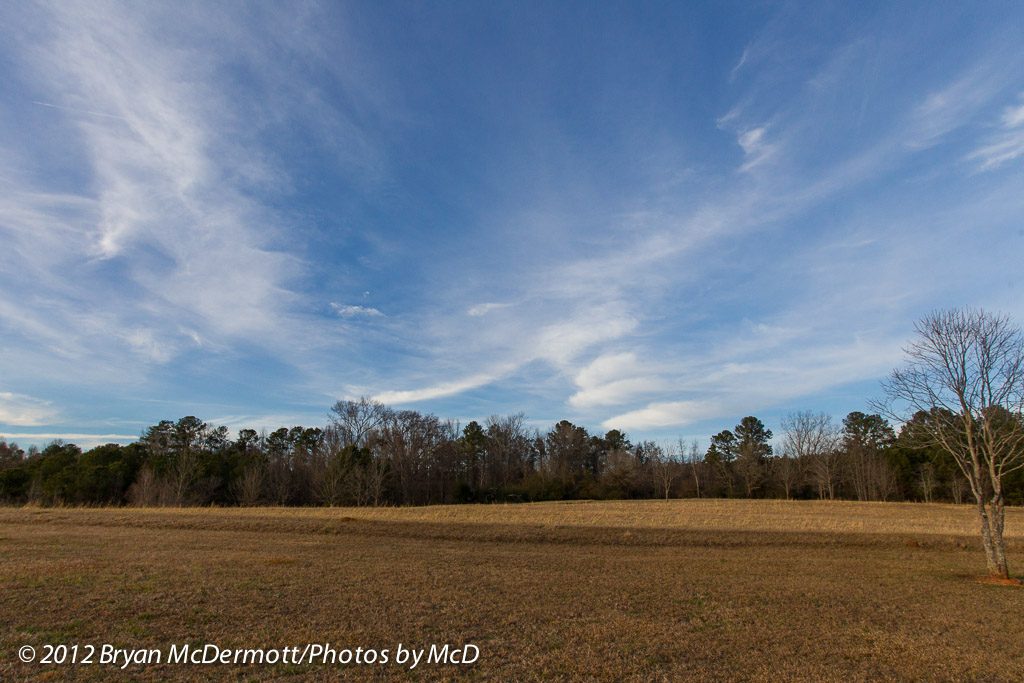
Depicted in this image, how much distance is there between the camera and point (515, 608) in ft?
31.4

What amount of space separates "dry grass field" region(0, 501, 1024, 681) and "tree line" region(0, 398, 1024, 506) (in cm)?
3567

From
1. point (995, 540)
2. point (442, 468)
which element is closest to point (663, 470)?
point (442, 468)

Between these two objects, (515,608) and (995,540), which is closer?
(515,608)

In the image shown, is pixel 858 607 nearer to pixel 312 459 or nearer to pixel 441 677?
pixel 441 677

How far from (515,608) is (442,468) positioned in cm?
6437

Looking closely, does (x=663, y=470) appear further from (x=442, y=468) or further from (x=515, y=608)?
(x=515, y=608)

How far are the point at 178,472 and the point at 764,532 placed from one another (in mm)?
54759

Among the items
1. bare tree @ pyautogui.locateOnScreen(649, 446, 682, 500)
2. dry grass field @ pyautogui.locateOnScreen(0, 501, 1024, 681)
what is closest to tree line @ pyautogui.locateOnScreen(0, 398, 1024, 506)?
bare tree @ pyautogui.locateOnScreen(649, 446, 682, 500)

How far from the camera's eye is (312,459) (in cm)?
6750

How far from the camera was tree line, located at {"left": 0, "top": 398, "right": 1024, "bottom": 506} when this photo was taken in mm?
50188

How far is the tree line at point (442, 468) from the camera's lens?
50.2 meters

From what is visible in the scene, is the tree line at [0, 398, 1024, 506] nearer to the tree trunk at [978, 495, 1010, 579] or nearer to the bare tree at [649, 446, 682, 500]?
the bare tree at [649, 446, 682, 500]

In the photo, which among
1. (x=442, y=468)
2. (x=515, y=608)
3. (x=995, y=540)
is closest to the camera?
(x=515, y=608)

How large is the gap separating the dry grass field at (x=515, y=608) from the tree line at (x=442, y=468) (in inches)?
1404
